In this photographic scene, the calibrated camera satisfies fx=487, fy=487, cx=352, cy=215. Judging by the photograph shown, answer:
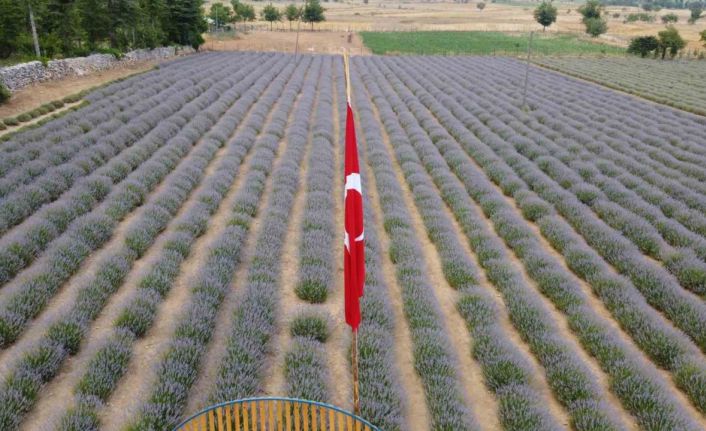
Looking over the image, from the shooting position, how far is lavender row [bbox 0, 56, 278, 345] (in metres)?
5.52

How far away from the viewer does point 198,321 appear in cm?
545

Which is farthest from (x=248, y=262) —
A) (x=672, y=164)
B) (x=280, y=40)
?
(x=280, y=40)

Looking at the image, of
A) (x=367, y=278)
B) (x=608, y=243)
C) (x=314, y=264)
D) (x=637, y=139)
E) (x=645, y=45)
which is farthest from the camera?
(x=645, y=45)

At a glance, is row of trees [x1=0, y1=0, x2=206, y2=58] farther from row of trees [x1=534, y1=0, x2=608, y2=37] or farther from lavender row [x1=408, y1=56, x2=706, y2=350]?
row of trees [x1=534, y1=0, x2=608, y2=37]

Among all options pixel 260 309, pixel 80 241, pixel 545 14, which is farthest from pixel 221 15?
pixel 260 309

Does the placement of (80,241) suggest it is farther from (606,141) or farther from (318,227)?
(606,141)

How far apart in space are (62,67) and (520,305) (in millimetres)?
24782

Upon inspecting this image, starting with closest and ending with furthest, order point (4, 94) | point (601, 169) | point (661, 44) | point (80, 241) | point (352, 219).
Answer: point (352, 219) < point (80, 241) < point (601, 169) < point (4, 94) < point (661, 44)

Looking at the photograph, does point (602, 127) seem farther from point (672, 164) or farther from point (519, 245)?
point (519, 245)

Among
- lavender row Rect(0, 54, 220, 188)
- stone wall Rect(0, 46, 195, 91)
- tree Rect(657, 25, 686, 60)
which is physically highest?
tree Rect(657, 25, 686, 60)

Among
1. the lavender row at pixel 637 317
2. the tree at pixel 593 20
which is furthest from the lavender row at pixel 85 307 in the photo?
the tree at pixel 593 20

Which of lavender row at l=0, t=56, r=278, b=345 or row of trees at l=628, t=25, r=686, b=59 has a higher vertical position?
row of trees at l=628, t=25, r=686, b=59

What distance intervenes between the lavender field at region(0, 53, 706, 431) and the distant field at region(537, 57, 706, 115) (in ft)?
30.5

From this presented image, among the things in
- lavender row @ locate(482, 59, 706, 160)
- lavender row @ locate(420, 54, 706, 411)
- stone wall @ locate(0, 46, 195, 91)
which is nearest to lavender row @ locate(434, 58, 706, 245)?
lavender row @ locate(420, 54, 706, 411)
